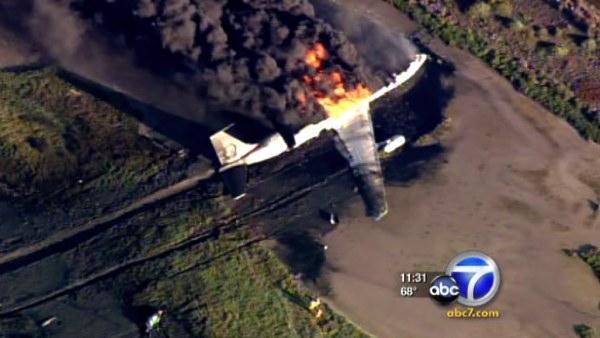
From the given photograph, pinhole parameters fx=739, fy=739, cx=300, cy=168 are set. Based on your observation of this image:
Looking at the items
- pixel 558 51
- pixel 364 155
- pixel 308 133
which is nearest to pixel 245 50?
pixel 308 133

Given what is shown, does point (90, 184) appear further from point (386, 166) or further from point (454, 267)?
point (454, 267)

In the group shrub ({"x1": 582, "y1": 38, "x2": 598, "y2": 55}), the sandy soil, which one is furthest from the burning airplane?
shrub ({"x1": 582, "y1": 38, "x2": 598, "y2": 55})

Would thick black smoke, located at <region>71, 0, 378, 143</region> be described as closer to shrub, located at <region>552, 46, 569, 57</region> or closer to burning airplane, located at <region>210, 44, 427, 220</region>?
burning airplane, located at <region>210, 44, 427, 220</region>

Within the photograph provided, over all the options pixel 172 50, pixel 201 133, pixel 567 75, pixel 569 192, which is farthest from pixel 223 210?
pixel 567 75

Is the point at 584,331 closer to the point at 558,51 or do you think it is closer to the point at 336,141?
the point at 336,141

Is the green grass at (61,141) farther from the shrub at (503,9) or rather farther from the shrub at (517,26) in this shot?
the shrub at (517,26)

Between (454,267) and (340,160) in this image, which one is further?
(340,160)

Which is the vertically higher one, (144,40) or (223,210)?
(144,40)
